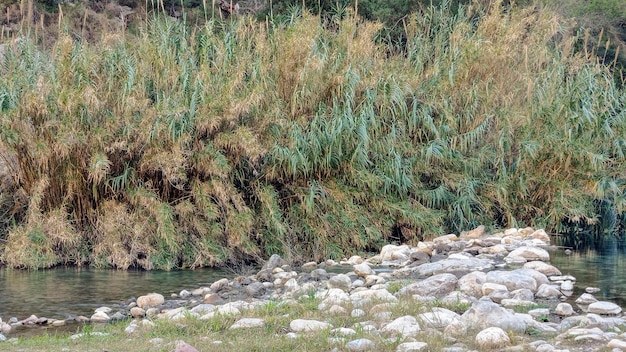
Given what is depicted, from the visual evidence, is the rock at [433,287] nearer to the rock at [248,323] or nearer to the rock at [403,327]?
the rock at [403,327]

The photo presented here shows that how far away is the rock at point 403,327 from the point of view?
5.93 meters

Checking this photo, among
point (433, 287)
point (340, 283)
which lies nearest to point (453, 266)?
point (340, 283)

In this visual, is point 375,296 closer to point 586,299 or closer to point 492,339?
point 492,339

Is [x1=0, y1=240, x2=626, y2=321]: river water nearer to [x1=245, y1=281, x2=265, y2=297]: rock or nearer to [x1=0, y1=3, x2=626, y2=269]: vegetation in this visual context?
[x1=0, y1=3, x2=626, y2=269]: vegetation

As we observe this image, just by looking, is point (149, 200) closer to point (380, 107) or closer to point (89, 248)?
point (89, 248)

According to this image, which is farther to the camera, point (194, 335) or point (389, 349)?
point (194, 335)

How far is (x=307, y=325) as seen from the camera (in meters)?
6.24

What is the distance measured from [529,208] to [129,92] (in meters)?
7.05

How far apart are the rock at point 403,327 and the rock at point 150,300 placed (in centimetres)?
345

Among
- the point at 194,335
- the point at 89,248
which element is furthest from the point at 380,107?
the point at 194,335

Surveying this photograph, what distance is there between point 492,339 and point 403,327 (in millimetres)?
724

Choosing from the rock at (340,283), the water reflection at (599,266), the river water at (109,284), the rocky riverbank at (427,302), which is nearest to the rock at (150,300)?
the rocky riverbank at (427,302)

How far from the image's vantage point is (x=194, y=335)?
6.21m

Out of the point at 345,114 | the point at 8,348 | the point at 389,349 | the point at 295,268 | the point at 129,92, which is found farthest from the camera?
the point at 345,114
